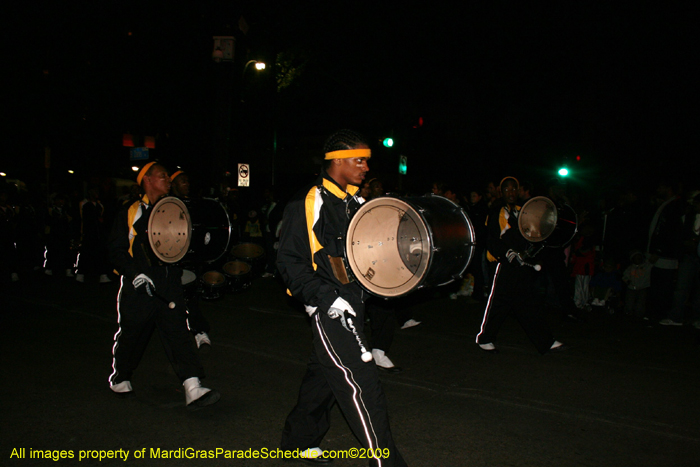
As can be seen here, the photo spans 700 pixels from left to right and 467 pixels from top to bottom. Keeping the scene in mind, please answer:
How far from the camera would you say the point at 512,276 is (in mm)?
6188

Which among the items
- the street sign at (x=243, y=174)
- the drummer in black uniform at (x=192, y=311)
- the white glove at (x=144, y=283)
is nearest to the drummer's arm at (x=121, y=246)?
the white glove at (x=144, y=283)

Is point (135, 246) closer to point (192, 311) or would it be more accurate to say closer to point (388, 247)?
point (192, 311)

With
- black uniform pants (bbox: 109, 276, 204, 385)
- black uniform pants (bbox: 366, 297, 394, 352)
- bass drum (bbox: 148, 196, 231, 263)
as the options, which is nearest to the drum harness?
bass drum (bbox: 148, 196, 231, 263)

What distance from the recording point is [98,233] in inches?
468

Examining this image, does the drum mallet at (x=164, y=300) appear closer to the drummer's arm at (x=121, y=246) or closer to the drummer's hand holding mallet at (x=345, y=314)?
the drummer's arm at (x=121, y=246)

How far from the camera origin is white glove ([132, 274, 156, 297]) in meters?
4.38

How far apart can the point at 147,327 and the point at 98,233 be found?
810 cm

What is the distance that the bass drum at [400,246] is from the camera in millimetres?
3035

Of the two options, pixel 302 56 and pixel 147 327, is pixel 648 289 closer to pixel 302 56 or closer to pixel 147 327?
pixel 147 327

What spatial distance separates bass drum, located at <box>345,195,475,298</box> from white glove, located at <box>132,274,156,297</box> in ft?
6.77

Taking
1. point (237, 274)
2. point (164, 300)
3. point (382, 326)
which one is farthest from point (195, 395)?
point (237, 274)

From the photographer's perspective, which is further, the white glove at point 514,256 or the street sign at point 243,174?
the street sign at point 243,174

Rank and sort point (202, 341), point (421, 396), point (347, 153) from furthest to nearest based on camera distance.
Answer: point (202, 341), point (421, 396), point (347, 153)

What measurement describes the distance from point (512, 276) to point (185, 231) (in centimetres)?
360
